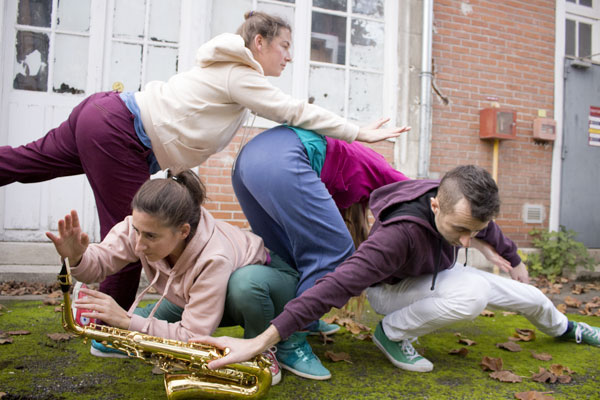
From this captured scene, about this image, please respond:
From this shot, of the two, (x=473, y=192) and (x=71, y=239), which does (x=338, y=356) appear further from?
(x=71, y=239)

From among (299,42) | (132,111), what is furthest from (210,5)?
(132,111)

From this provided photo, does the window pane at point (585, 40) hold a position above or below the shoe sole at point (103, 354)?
above

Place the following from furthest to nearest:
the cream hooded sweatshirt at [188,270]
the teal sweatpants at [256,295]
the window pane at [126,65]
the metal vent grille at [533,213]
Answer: the metal vent grille at [533,213] → the window pane at [126,65] → the teal sweatpants at [256,295] → the cream hooded sweatshirt at [188,270]

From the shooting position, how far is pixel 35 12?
4512 mm

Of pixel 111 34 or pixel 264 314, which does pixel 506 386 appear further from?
pixel 111 34

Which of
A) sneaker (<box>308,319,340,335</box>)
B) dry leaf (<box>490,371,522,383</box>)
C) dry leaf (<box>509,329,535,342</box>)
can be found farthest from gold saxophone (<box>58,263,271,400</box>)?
dry leaf (<box>509,329,535,342</box>)

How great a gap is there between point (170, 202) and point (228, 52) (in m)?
0.75

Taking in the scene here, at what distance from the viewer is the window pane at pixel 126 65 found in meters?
4.67

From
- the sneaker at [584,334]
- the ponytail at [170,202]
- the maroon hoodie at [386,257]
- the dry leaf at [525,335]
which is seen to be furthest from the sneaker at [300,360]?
the sneaker at [584,334]

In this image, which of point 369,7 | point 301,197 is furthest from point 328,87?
point 301,197

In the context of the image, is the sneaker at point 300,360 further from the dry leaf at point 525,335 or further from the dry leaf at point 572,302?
the dry leaf at point 572,302

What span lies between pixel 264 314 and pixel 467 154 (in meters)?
4.36

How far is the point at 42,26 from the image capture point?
4527 mm

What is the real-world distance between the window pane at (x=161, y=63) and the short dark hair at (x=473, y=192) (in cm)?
360
